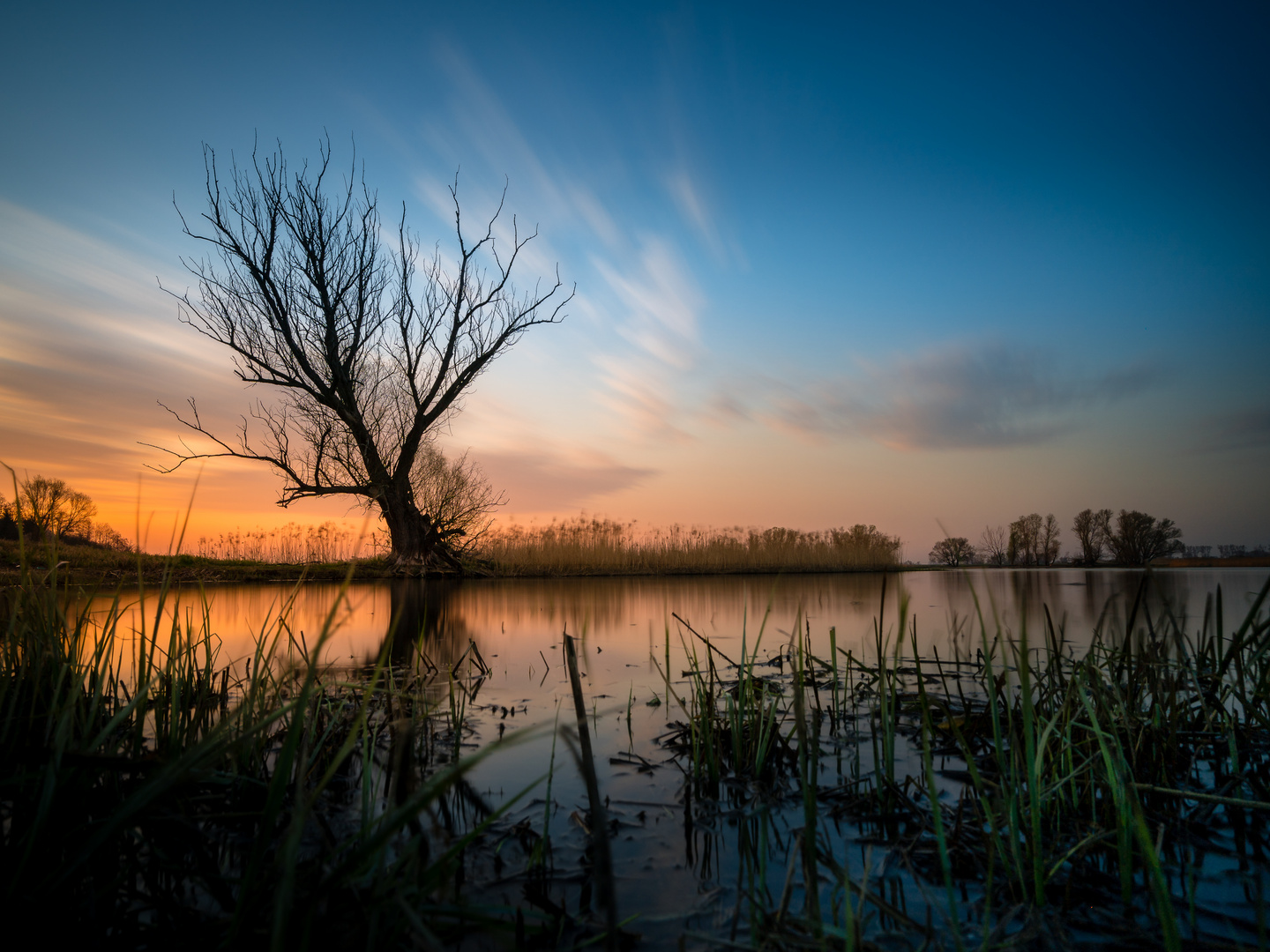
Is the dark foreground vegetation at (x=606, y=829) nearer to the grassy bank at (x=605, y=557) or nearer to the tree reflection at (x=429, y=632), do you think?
the tree reflection at (x=429, y=632)

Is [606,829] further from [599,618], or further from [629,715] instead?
[599,618]

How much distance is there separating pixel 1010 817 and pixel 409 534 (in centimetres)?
1421

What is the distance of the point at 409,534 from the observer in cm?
1397

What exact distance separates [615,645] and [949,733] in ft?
8.06

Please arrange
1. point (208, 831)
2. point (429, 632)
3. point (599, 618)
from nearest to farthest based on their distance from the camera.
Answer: point (208, 831)
point (429, 632)
point (599, 618)

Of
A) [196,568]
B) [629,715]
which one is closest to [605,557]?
[196,568]

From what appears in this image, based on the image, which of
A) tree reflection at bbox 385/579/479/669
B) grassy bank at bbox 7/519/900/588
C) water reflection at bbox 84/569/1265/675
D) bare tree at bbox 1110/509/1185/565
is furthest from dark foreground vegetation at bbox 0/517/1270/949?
bare tree at bbox 1110/509/1185/565

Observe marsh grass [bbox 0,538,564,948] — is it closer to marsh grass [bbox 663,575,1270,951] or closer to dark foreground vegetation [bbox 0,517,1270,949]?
dark foreground vegetation [bbox 0,517,1270,949]

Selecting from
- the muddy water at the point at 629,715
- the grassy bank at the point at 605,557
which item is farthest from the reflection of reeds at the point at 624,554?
the muddy water at the point at 629,715

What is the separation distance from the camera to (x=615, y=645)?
4215 mm

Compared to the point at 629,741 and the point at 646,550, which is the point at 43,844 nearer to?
the point at 629,741

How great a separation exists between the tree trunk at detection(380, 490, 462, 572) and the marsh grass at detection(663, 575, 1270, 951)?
507 inches

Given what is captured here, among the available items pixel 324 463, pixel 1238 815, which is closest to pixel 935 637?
pixel 1238 815

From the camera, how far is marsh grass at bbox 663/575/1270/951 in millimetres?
975
